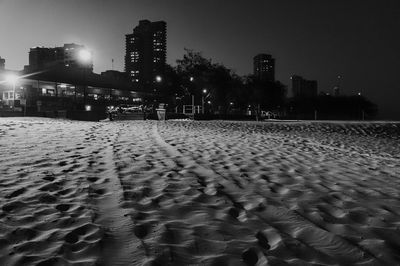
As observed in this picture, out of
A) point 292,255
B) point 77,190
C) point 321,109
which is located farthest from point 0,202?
point 321,109

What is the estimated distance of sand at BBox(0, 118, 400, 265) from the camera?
303 cm

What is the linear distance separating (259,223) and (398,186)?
11.4 ft

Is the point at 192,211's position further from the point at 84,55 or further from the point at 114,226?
the point at 84,55

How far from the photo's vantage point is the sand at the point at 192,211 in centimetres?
303

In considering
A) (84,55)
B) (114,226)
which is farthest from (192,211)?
(84,55)

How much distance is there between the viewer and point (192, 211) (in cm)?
410

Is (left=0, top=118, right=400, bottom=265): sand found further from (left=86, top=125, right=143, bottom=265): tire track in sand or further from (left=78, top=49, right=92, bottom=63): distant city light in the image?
(left=78, top=49, right=92, bottom=63): distant city light

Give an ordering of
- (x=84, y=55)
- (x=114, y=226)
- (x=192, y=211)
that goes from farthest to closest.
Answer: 1. (x=84, y=55)
2. (x=192, y=211)
3. (x=114, y=226)

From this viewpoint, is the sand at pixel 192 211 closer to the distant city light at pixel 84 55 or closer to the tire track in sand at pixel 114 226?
the tire track in sand at pixel 114 226

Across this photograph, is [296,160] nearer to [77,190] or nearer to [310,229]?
[310,229]

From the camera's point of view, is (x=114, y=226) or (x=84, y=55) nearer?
(x=114, y=226)

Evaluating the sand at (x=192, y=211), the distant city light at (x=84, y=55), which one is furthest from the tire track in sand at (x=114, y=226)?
the distant city light at (x=84, y=55)

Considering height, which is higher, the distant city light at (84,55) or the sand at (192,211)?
the distant city light at (84,55)

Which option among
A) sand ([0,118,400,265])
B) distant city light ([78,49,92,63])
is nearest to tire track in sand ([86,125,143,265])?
A: sand ([0,118,400,265])
